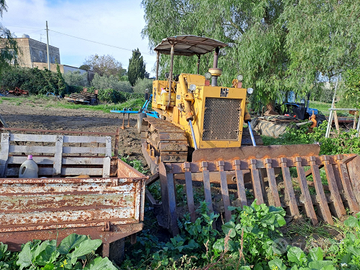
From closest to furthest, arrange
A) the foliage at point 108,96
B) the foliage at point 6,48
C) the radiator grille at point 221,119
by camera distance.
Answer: the radiator grille at point 221,119 → the foliage at point 6,48 → the foliage at point 108,96

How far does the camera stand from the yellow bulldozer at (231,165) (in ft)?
12.2

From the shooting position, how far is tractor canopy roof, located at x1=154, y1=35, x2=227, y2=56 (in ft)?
20.1

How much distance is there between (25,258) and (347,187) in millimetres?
4578

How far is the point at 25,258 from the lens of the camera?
2180 mm

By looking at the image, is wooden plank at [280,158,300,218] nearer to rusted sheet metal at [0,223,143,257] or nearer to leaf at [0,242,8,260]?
rusted sheet metal at [0,223,143,257]

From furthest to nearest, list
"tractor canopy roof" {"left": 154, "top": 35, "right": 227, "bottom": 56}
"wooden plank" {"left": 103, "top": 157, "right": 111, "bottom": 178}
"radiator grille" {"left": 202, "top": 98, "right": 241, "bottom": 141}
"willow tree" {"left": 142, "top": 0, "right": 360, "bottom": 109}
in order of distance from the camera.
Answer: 1. "willow tree" {"left": 142, "top": 0, "right": 360, "bottom": 109}
2. "tractor canopy roof" {"left": 154, "top": 35, "right": 227, "bottom": 56}
3. "radiator grille" {"left": 202, "top": 98, "right": 241, "bottom": 141}
4. "wooden plank" {"left": 103, "top": 157, "right": 111, "bottom": 178}

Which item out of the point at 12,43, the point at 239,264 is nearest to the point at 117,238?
the point at 239,264

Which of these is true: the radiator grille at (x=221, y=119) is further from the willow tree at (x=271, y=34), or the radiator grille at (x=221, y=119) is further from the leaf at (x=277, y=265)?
the willow tree at (x=271, y=34)

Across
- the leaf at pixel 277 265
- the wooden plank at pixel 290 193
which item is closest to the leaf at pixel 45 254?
the leaf at pixel 277 265

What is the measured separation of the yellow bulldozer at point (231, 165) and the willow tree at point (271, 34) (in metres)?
5.45

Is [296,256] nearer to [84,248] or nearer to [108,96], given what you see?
[84,248]

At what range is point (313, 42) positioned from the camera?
32.1 feet

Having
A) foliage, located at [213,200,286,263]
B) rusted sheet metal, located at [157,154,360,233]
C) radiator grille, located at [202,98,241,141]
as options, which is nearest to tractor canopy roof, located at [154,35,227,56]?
radiator grille, located at [202,98,241,141]

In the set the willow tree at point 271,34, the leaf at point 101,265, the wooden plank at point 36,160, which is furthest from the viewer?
the willow tree at point 271,34
